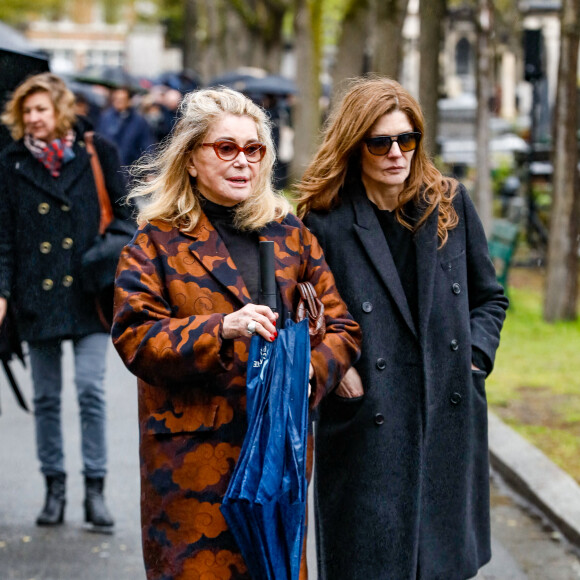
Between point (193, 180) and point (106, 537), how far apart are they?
2.56 metres

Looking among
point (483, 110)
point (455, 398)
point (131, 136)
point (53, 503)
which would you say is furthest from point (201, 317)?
point (131, 136)

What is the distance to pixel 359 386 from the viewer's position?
3.73 metres

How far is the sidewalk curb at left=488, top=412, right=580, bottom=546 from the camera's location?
5.72 m

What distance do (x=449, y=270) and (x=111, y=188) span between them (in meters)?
2.32

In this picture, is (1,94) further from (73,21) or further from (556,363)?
(73,21)

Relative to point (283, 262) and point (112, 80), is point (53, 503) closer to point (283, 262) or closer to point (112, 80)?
point (283, 262)

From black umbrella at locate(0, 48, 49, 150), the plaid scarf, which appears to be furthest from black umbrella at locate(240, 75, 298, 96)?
the plaid scarf

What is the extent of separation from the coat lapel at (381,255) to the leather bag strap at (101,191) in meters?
2.15

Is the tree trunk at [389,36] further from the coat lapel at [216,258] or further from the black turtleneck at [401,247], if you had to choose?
the coat lapel at [216,258]

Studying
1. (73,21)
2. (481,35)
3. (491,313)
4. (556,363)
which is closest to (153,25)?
(73,21)

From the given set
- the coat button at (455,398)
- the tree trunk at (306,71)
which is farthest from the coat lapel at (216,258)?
the tree trunk at (306,71)

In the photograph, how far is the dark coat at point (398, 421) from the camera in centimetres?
378

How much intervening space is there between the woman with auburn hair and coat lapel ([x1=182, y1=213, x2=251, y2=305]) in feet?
1.49

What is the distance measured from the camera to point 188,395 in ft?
11.2
